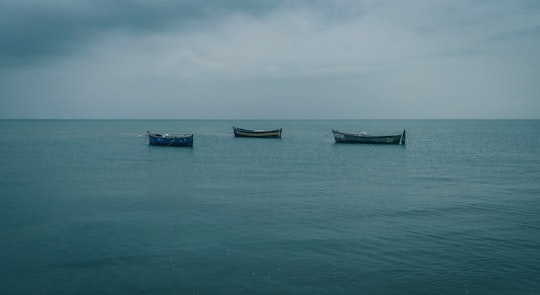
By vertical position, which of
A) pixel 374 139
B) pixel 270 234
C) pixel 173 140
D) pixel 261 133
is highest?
pixel 261 133

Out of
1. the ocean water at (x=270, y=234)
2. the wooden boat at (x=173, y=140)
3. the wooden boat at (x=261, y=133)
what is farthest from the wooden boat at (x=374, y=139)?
the ocean water at (x=270, y=234)

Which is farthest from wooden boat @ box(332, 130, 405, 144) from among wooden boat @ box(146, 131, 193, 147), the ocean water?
the ocean water

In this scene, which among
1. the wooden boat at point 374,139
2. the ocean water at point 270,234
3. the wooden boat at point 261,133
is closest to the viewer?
the ocean water at point 270,234

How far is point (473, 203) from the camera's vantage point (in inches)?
1013

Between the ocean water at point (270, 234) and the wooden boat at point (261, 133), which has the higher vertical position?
the wooden boat at point (261, 133)

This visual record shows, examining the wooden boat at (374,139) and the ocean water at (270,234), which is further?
the wooden boat at (374,139)

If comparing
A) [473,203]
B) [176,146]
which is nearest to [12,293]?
[473,203]

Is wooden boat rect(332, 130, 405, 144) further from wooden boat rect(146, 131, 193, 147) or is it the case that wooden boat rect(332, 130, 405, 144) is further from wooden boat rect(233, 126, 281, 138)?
wooden boat rect(146, 131, 193, 147)

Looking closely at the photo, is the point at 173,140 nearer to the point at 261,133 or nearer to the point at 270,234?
the point at 261,133

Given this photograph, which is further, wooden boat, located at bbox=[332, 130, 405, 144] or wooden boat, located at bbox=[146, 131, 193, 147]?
wooden boat, located at bbox=[332, 130, 405, 144]

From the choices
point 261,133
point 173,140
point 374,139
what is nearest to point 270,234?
point 173,140

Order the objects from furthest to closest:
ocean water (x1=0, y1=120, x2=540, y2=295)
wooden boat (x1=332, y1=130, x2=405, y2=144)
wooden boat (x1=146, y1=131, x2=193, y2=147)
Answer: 1. wooden boat (x1=332, y1=130, x2=405, y2=144)
2. wooden boat (x1=146, y1=131, x2=193, y2=147)
3. ocean water (x1=0, y1=120, x2=540, y2=295)

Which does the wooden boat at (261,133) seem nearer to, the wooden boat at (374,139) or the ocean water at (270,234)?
the wooden boat at (374,139)

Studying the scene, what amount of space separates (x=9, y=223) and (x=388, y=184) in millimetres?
25026
